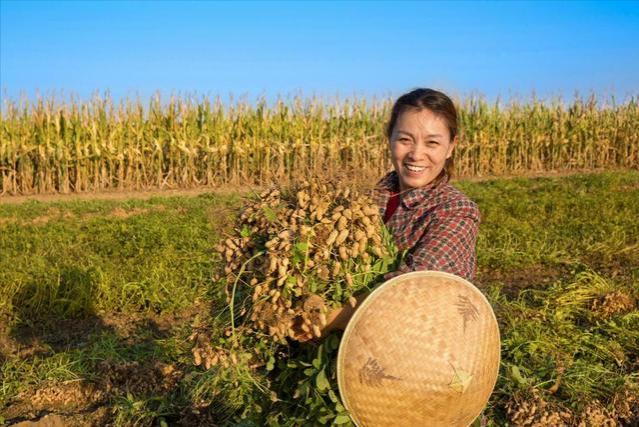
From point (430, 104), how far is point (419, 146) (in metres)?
0.19

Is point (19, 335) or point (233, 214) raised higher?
point (233, 214)

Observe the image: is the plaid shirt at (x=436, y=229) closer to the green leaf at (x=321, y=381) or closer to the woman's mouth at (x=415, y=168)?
the woman's mouth at (x=415, y=168)

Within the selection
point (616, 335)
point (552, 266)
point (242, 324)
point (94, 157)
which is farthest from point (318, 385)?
point (94, 157)

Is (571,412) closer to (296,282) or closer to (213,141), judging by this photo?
(296,282)

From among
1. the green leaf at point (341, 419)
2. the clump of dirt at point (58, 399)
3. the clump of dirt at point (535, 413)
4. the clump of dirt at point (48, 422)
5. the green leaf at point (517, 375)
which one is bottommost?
the clump of dirt at point (58, 399)

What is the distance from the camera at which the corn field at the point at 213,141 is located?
14852 millimetres

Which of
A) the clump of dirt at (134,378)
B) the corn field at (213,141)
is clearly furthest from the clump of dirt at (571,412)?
the corn field at (213,141)

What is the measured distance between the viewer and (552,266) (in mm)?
6801

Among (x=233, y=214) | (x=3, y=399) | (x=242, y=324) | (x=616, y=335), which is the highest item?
(x=233, y=214)

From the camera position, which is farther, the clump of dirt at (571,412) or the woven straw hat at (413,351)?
the clump of dirt at (571,412)

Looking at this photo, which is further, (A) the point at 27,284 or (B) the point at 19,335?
(A) the point at 27,284

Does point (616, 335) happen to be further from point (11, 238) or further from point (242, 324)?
point (11, 238)

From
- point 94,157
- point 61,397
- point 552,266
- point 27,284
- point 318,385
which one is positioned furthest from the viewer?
point 94,157

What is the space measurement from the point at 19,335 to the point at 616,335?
4815 millimetres
